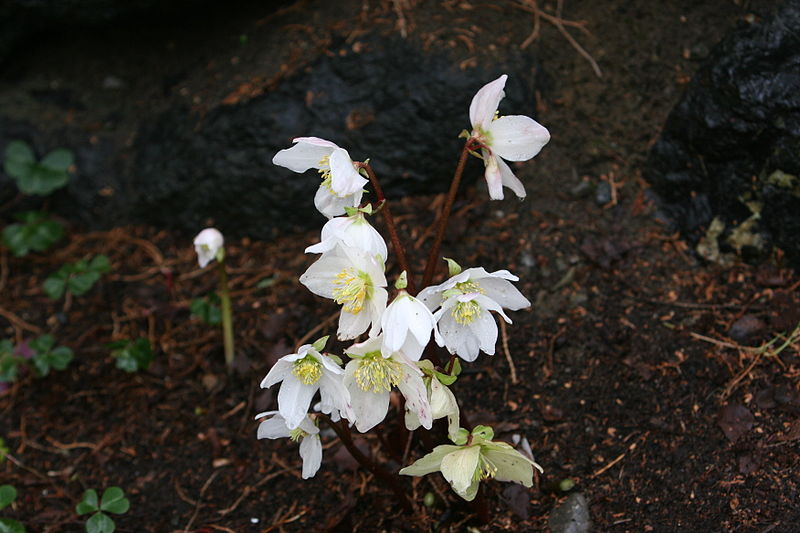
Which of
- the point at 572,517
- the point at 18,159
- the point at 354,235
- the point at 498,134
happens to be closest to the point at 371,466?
the point at 572,517

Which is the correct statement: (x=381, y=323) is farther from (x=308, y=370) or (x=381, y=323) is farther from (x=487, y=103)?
(x=487, y=103)

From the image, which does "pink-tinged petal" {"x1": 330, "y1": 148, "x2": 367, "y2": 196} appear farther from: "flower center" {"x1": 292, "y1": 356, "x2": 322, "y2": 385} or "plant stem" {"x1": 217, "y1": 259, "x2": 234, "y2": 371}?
"plant stem" {"x1": 217, "y1": 259, "x2": 234, "y2": 371}

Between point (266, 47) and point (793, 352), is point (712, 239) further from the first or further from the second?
point (266, 47)

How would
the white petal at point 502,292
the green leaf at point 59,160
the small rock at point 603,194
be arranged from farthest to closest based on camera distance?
the green leaf at point 59,160 → the small rock at point 603,194 → the white petal at point 502,292

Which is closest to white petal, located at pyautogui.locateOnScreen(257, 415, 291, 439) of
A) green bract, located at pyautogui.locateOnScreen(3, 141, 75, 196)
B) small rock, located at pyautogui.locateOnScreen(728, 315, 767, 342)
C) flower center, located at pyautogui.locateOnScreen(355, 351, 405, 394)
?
flower center, located at pyautogui.locateOnScreen(355, 351, 405, 394)

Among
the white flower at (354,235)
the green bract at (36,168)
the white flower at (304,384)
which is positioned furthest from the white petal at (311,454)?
the green bract at (36,168)

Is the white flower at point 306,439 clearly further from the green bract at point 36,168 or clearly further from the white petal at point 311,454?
the green bract at point 36,168

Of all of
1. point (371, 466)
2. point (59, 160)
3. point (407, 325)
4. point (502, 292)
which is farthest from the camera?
point (59, 160)
